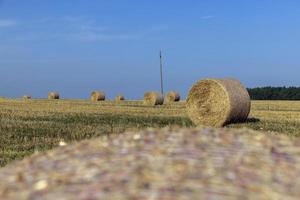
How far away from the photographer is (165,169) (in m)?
3.01

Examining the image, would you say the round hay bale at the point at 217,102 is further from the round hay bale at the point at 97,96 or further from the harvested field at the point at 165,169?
the round hay bale at the point at 97,96

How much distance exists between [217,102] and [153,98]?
16.5 metres

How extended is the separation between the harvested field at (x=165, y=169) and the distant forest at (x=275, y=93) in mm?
63958

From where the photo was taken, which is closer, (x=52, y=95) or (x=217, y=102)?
(x=217, y=102)

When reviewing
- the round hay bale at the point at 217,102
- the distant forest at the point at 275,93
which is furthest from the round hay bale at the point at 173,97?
the distant forest at the point at 275,93

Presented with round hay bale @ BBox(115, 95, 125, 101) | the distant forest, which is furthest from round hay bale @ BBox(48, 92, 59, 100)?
the distant forest

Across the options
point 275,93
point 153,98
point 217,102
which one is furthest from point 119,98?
point 217,102

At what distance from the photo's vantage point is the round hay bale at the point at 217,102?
21.0m

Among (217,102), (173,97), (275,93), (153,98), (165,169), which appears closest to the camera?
(165,169)

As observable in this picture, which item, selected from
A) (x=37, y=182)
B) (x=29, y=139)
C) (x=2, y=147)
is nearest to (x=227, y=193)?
(x=37, y=182)

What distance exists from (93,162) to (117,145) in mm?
350

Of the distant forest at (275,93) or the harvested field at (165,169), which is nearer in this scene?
the harvested field at (165,169)

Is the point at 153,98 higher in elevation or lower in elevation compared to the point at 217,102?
lower

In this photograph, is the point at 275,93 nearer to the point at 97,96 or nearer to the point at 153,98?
the point at 97,96
